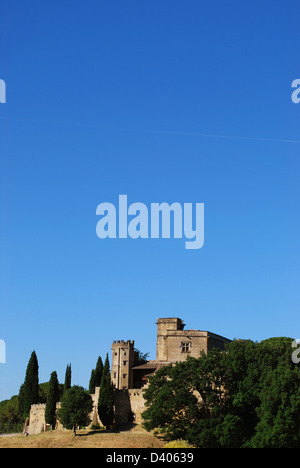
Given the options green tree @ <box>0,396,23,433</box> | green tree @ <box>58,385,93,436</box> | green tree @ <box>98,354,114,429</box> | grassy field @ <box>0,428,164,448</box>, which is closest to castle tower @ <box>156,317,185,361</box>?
green tree @ <box>98,354,114,429</box>

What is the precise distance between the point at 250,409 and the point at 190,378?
23.1 ft

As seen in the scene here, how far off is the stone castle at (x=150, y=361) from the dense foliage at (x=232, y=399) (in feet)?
36.5

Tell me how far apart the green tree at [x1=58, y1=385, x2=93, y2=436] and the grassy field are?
143cm

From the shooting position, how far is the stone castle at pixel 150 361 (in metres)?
80.8

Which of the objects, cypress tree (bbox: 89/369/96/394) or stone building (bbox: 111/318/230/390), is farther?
cypress tree (bbox: 89/369/96/394)

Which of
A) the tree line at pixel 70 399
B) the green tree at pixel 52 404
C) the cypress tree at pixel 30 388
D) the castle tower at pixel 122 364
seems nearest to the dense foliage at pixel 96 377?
the tree line at pixel 70 399

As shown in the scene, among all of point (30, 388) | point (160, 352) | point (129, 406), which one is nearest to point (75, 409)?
point (129, 406)

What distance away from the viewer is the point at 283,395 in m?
60.3

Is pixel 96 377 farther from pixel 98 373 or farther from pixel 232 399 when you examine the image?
pixel 232 399

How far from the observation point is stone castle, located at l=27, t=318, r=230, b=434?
265ft

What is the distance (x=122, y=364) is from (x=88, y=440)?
15.9 meters

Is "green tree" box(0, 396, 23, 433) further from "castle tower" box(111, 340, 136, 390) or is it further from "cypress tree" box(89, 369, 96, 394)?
"castle tower" box(111, 340, 136, 390)
